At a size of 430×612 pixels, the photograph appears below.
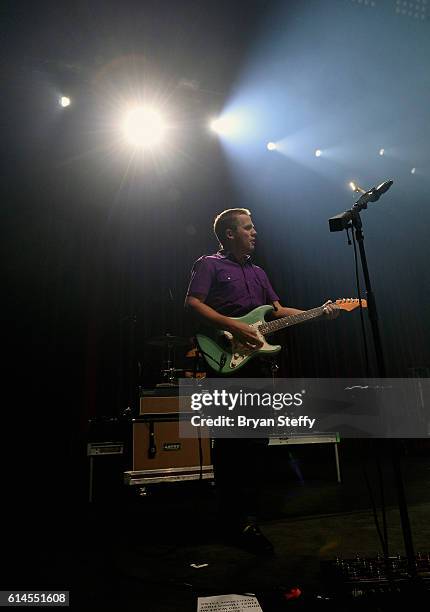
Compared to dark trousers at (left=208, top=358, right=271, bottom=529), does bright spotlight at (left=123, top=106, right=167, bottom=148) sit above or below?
above

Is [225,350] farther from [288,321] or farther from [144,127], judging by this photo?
[144,127]

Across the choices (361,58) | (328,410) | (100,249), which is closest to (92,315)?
(100,249)

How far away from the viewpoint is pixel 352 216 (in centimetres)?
186

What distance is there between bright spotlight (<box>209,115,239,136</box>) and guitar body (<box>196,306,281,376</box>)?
4335 millimetres

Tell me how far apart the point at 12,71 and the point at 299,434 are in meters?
5.38

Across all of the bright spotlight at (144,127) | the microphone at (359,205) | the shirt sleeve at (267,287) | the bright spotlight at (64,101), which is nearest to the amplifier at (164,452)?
the shirt sleeve at (267,287)

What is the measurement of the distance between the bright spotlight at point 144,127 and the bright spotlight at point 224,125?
2.52ft

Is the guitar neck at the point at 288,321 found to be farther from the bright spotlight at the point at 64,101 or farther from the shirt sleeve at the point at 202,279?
the bright spotlight at the point at 64,101

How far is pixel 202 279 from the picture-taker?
2430mm

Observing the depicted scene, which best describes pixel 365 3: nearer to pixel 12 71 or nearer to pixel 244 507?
pixel 12 71

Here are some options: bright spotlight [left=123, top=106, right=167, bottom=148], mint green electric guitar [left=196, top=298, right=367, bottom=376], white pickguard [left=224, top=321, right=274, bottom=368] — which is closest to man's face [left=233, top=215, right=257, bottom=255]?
mint green electric guitar [left=196, top=298, right=367, bottom=376]

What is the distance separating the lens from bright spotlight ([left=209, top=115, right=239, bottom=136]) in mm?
5633

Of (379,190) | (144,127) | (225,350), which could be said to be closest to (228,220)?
(225,350)

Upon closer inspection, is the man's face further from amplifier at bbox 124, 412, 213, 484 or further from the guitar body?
amplifier at bbox 124, 412, 213, 484
